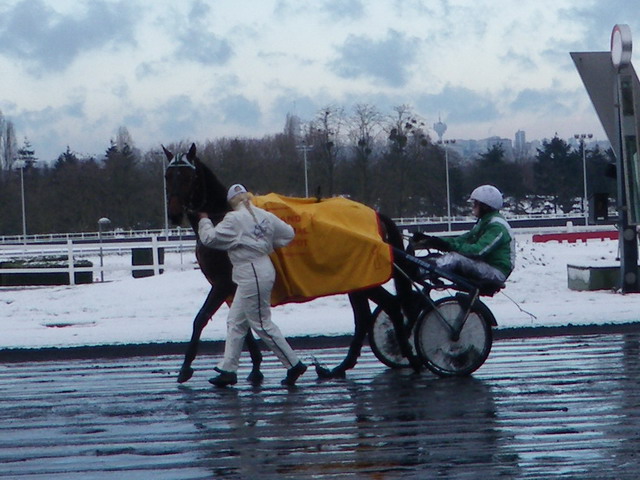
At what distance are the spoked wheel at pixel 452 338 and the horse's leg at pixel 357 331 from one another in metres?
0.61

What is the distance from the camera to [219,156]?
78125 millimetres

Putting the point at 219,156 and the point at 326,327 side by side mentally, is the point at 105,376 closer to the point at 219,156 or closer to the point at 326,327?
the point at 326,327

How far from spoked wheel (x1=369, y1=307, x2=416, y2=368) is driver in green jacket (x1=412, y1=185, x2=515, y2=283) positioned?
3.02 ft

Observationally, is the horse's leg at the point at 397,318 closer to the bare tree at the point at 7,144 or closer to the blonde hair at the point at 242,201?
the blonde hair at the point at 242,201

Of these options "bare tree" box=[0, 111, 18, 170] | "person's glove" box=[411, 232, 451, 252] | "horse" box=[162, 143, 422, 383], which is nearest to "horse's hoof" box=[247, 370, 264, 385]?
"horse" box=[162, 143, 422, 383]

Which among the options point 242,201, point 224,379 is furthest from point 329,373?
point 242,201

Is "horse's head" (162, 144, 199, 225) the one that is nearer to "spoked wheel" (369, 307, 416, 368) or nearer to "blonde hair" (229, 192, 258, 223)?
"blonde hair" (229, 192, 258, 223)

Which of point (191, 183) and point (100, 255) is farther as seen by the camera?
point (100, 255)

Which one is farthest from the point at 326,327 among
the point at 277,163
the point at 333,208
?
the point at 277,163

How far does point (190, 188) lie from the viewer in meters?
10.0

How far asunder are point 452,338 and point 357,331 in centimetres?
91

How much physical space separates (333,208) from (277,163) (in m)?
67.4

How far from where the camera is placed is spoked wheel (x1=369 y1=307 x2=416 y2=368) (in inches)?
424

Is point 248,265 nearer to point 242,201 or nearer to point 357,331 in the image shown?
point 242,201
